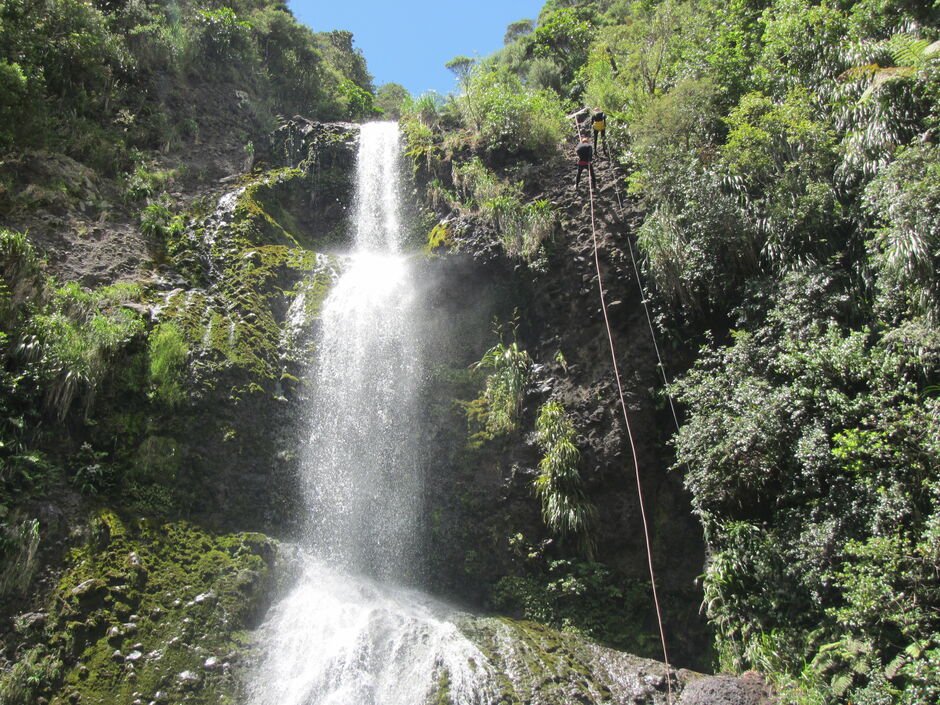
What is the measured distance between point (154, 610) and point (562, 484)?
6236 mm

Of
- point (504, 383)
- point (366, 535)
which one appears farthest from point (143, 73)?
point (366, 535)

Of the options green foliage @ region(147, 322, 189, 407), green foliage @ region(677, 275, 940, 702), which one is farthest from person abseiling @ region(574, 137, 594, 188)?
green foliage @ region(147, 322, 189, 407)

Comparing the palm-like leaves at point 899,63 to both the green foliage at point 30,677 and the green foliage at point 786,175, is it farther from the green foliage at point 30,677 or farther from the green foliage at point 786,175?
the green foliage at point 30,677

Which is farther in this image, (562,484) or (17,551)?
(562,484)

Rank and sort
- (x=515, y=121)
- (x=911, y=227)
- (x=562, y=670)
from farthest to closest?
(x=515, y=121), (x=562, y=670), (x=911, y=227)

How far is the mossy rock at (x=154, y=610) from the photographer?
6.84m

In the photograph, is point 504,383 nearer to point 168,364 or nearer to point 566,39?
point 168,364

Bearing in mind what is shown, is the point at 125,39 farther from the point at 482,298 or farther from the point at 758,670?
the point at 758,670

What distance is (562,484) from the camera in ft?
31.6

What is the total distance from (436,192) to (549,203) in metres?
3.96

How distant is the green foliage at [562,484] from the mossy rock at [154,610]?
14.9 ft

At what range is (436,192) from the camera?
1520 centimetres

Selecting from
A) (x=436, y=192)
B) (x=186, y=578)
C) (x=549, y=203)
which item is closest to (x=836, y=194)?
(x=549, y=203)

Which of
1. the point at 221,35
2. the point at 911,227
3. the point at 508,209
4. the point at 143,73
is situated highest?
the point at 221,35
